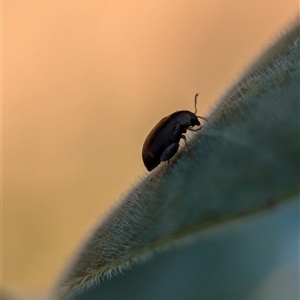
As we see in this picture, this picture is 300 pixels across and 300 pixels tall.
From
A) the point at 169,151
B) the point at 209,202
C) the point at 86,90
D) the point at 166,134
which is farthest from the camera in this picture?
the point at 86,90

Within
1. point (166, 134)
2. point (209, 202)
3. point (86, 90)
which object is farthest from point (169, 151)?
point (86, 90)

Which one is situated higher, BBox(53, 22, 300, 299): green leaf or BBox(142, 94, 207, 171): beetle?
BBox(53, 22, 300, 299): green leaf

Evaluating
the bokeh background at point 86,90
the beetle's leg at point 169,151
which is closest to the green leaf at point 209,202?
the beetle's leg at point 169,151

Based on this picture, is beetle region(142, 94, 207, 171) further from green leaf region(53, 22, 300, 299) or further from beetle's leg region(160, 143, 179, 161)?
green leaf region(53, 22, 300, 299)

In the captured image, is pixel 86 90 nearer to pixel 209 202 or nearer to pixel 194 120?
pixel 194 120

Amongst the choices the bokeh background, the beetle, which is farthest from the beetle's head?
the bokeh background

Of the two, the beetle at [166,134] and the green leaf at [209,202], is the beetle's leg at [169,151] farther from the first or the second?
the green leaf at [209,202]
